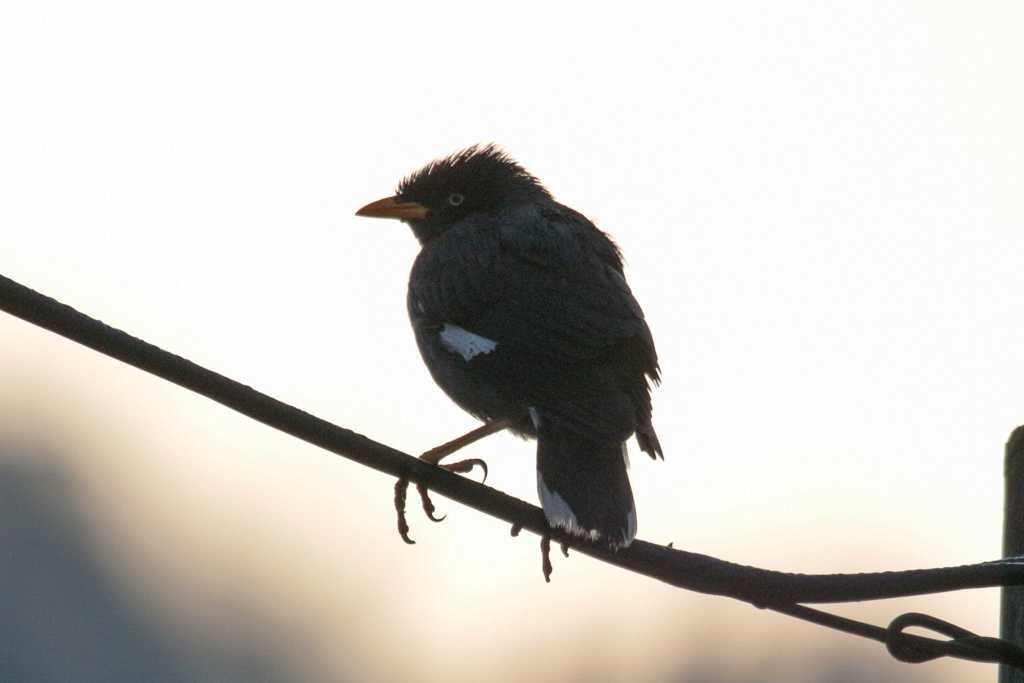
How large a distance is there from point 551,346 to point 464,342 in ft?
1.38

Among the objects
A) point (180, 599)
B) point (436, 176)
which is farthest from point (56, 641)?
point (436, 176)

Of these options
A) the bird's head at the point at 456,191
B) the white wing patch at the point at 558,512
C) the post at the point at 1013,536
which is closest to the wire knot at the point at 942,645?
the post at the point at 1013,536

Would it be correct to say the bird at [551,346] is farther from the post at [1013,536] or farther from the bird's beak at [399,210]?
the post at [1013,536]

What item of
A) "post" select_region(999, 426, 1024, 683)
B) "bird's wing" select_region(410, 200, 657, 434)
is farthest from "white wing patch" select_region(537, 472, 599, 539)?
"post" select_region(999, 426, 1024, 683)

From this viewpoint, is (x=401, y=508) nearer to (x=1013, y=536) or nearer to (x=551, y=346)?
(x=551, y=346)

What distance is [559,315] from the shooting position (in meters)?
6.30

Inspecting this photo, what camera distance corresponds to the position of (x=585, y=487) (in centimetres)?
554

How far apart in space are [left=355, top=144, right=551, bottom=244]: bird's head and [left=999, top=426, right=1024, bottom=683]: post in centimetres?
400

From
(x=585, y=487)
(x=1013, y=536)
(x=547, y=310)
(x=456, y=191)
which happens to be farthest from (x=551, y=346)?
(x=456, y=191)

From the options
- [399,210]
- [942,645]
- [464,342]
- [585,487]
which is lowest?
[942,645]

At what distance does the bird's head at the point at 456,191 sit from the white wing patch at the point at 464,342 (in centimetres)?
170

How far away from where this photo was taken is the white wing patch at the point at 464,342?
6.30m

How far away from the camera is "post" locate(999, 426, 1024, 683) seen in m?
4.34

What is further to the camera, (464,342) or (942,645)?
(464,342)
